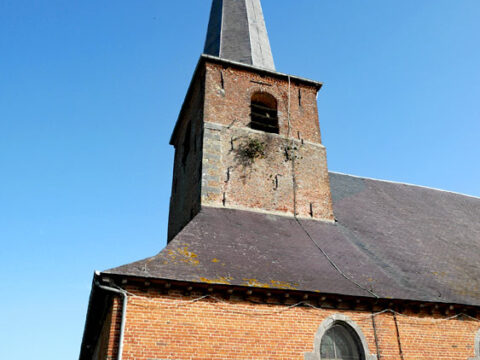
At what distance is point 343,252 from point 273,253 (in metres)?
2.00

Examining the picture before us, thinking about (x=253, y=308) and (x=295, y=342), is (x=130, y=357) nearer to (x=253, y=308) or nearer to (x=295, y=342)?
(x=253, y=308)

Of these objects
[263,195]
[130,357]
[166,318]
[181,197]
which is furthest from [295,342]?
[181,197]

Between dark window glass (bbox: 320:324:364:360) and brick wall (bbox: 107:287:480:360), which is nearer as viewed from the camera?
brick wall (bbox: 107:287:480:360)

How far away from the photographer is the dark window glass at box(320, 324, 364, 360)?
7.90 meters

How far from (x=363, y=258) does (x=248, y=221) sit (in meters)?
2.88

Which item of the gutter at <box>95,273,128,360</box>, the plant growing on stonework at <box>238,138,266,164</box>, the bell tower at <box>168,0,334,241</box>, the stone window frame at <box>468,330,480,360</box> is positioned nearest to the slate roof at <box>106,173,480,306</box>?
the gutter at <box>95,273,128,360</box>

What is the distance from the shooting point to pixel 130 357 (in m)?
6.57

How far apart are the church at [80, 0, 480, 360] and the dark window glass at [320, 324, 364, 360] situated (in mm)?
20

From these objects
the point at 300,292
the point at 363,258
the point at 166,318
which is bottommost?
the point at 166,318

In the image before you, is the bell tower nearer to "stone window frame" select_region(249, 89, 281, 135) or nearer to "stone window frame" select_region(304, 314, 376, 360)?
"stone window frame" select_region(249, 89, 281, 135)

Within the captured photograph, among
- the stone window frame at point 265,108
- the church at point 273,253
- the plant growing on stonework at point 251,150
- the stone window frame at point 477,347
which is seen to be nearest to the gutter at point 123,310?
the church at point 273,253

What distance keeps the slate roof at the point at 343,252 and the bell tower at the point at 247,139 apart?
0.58 meters

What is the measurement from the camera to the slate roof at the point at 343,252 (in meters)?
7.85

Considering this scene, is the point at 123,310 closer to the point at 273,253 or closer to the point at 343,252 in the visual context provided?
the point at 273,253
